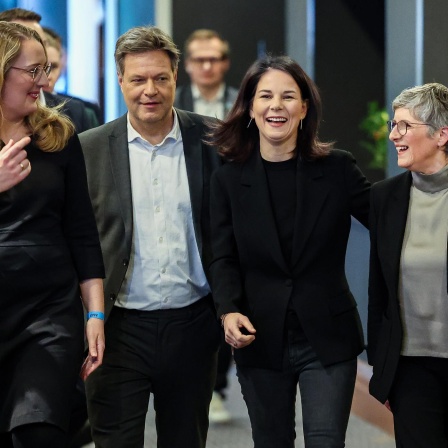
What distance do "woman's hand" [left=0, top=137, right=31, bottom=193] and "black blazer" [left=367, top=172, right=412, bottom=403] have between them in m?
1.16

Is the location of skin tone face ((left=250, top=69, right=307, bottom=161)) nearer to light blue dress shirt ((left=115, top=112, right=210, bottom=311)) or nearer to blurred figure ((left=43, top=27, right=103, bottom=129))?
light blue dress shirt ((left=115, top=112, right=210, bottom=311))

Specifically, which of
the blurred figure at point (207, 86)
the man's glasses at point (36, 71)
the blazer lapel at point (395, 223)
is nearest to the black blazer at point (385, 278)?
the blazer lapel at point (395, 223)

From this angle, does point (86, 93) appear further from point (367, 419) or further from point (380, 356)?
point (380, 356)

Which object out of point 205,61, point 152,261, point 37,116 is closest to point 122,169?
point 152,261

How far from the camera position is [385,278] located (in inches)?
149

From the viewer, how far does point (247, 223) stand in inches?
155

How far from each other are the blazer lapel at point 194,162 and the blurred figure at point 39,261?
45 centimetres

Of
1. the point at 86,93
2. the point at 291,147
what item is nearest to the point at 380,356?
the point at 291,147

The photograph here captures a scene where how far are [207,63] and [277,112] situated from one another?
3.84 meters

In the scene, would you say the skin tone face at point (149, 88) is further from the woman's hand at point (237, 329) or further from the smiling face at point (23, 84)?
the woman's hand at point (237, 329)

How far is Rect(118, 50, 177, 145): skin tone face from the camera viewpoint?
13.3ft

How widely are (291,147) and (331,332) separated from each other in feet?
2.12

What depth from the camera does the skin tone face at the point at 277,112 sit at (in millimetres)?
3924

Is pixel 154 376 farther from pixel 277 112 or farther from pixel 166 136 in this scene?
pixel 277 112
